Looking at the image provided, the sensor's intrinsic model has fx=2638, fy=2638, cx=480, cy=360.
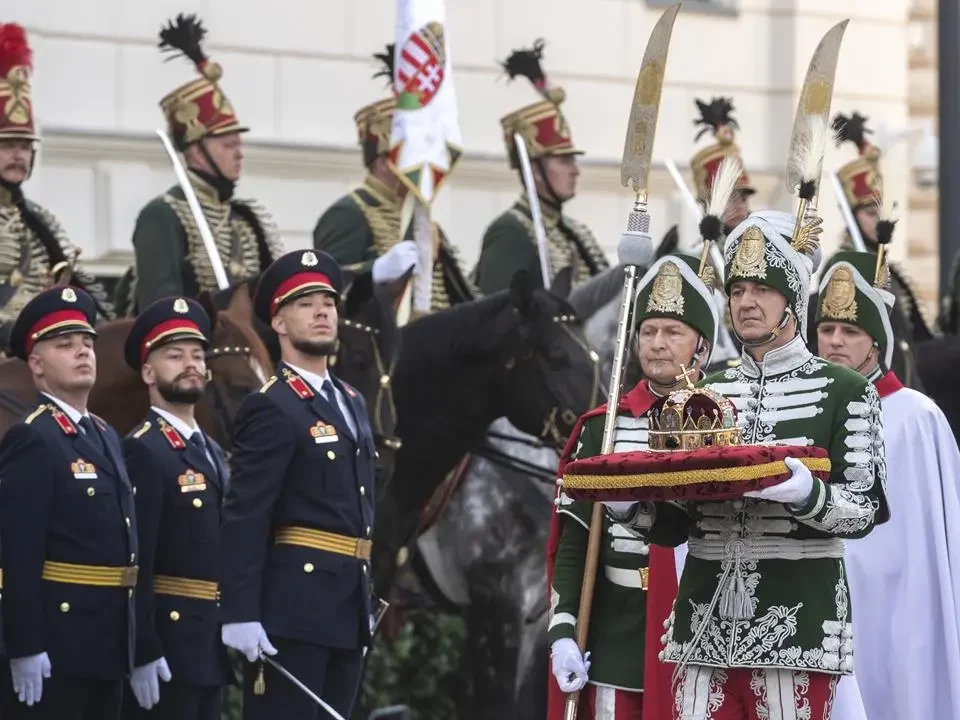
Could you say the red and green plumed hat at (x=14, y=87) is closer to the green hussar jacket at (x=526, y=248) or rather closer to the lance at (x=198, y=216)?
the lance at (x=198, y=216)

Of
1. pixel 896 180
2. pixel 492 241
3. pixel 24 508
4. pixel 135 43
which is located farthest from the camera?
pixel 896 180

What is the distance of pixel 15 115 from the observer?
11.0m

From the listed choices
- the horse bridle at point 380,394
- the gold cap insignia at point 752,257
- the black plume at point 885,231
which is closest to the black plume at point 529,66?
the horse bridle at point 380,394

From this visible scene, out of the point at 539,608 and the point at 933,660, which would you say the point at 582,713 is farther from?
the point at 539,608

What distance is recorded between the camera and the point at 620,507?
6.62m

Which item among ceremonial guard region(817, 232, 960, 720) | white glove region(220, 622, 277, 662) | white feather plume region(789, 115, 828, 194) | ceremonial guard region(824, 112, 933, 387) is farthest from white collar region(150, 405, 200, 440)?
ceremonial guard region(824, 112, 933, 387)

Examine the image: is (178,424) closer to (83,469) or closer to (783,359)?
(83,469)

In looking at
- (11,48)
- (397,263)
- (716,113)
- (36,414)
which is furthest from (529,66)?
(36,414)

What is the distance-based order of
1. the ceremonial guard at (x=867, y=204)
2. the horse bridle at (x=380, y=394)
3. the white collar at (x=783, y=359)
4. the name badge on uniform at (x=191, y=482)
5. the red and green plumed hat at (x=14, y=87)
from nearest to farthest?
the white collar at (x=783, y=359), the name badge on uniform at (x=191, y=482), the horse bridle at (x=380, y=394), the red and green plumed hat at (x=14, y=87), the ceremonial guard at (x=867, y=204)

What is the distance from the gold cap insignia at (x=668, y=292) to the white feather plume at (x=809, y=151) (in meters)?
0.41

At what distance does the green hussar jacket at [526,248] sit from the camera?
1277 cm

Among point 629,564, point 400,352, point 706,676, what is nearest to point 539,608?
point 400,352

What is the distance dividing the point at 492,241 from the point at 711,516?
6.29 metres

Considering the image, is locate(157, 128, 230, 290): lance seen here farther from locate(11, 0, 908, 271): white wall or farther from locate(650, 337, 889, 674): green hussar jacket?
locate(650, 337, 889, 674): green hussar jacket
